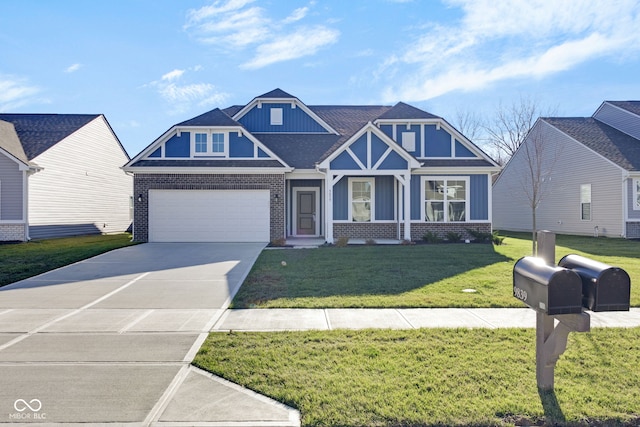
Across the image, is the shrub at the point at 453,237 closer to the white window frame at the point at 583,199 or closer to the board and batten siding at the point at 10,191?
the white window frame at the point at 583,199

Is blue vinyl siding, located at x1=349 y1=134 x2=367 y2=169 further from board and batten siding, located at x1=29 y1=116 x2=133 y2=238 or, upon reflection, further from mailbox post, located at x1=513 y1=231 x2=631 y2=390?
board and batten siding, located at x1=29 y1=116 x2=133 y2=238

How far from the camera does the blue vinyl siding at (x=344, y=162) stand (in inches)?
603

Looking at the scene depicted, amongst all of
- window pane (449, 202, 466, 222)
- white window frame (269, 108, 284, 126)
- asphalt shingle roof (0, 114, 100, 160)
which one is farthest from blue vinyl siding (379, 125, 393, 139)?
asphalt shingle roof (0, 114, 100, 160)

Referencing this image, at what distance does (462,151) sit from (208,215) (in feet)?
37.5

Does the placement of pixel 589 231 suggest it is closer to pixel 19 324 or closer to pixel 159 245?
pixel 159 245

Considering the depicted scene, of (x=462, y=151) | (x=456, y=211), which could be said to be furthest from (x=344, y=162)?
(x=462, y=151)

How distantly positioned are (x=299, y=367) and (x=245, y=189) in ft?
42.3

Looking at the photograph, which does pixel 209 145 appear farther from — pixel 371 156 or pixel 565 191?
pixel 565 191

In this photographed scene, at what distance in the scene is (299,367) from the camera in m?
4.12

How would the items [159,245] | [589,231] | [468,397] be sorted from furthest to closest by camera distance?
1. [589,231]
2. [159,245]
3. [468,397]

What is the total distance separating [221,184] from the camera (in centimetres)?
1638

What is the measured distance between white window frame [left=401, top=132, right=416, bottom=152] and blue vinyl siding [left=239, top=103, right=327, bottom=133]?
434 cm

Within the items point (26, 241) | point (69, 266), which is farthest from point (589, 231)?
point (26, 241)
